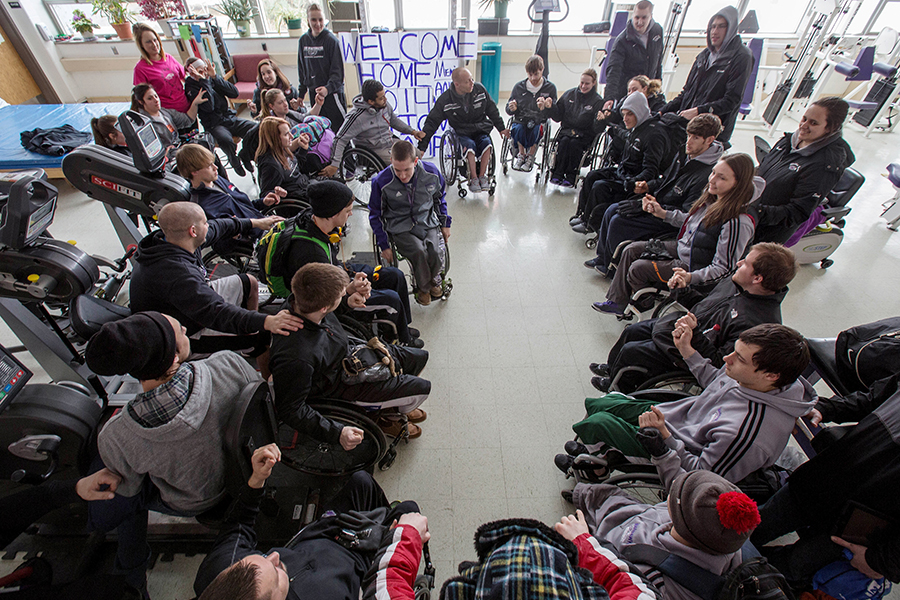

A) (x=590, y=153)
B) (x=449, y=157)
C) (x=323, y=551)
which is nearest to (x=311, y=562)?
(x=323, y=551)

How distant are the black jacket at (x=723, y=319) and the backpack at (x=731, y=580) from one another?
91 cm

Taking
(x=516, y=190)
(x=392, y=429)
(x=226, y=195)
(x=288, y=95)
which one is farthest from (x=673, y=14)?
(x=392, y=429)

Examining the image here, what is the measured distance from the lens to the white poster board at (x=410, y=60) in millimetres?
4367

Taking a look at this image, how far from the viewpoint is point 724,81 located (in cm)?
371

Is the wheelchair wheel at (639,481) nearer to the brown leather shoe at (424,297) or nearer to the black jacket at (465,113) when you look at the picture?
the brown leather shoe at (424,297)

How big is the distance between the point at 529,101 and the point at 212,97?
3388 millimetres

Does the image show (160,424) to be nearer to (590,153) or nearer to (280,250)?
(280,250)

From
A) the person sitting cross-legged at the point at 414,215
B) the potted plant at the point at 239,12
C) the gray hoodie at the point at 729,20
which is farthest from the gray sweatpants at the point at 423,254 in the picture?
the potted plant at the point at 239,12

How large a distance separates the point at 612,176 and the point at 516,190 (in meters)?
1.29

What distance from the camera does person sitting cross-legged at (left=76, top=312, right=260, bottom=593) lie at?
1.26m

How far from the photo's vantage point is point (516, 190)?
4793 mm

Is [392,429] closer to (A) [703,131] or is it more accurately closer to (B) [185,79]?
(A) [703,131]

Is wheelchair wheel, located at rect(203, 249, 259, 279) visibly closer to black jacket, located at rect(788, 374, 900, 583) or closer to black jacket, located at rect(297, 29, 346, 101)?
black jacket, located at rect(297, 29, 346, 101)

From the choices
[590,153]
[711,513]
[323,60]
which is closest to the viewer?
[711,513]
